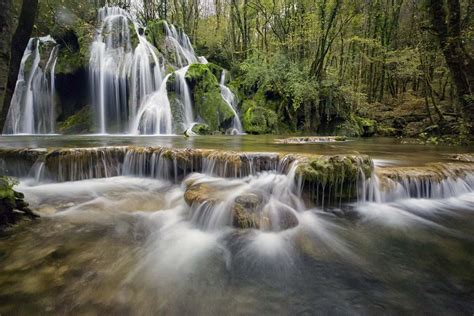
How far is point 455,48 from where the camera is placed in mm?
7594

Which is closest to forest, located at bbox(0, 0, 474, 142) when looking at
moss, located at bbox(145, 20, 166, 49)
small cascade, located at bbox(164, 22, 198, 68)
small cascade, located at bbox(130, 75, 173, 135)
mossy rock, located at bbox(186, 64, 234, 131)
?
moss, located at bbox(145, 20, 166, 49)

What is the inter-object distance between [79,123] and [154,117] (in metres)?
4.83

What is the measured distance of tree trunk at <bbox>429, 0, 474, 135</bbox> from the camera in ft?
24.2

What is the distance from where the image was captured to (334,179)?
4.29 meters

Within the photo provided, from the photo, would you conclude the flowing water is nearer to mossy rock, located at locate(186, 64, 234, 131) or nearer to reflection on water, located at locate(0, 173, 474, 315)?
reflection on water, located at locate(0, 173, 474, 315)

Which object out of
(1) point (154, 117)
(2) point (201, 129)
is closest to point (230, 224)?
(2) point (201, 129)

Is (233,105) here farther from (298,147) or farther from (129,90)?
(298,147)

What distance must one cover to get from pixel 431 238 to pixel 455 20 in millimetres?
7578

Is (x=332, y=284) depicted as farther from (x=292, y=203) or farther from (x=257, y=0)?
(x=257, y=0)

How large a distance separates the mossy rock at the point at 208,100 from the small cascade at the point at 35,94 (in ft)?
26.3

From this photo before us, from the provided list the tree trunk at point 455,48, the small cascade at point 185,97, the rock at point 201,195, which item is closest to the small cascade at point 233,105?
the small cascade at point 185,97

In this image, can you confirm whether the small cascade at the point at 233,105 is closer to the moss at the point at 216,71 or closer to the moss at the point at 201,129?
the moss at the point at 216,71

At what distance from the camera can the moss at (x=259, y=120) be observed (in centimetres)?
1488

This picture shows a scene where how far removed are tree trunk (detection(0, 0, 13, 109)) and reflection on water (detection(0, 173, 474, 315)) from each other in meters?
1.99
